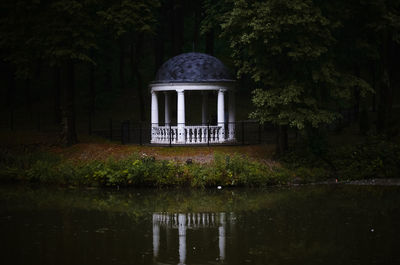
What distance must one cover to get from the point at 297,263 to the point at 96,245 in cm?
543

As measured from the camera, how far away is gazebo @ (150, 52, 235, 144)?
111ft

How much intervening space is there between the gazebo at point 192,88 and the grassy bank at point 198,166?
2.64 metres

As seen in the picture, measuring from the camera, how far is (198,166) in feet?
91.4

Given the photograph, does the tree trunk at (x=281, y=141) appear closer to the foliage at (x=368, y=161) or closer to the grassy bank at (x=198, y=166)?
the grassy bank at (x=198, y=166)

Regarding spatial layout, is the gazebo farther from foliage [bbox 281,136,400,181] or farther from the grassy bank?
foliage [bbox 281,136,400,181]

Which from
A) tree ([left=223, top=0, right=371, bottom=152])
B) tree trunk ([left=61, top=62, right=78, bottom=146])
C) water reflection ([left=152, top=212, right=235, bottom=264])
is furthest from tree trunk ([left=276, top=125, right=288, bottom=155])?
tree trunk ([left=61, top=62, right=78, bottom=146])

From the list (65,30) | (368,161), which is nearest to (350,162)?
(368,161)

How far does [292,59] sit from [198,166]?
21.2ft

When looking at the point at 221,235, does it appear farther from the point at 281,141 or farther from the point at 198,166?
the point at 281,141

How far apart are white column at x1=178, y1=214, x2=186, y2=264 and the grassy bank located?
6.68m

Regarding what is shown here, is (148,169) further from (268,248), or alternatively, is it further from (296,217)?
(268,248)

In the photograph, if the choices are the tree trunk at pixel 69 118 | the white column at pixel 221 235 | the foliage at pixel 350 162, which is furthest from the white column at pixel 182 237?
the tree trunk at pixel 69 118

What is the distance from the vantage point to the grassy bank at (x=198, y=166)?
1078 inches

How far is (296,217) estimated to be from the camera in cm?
2011
